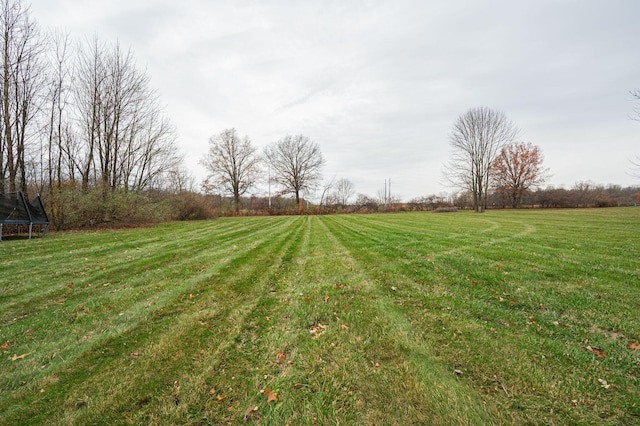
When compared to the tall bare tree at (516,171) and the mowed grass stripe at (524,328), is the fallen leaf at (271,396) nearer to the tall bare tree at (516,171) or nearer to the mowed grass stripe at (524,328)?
the mowed grass stripe at (524,328)

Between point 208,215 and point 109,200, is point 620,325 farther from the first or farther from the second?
point 208,215

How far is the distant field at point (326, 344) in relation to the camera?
190 centimetres

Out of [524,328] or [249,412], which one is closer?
[249,412]

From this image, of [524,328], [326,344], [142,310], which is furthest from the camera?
[142,310]

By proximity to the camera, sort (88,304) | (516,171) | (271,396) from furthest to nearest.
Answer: (516,171) → (88,304) → (271,396)

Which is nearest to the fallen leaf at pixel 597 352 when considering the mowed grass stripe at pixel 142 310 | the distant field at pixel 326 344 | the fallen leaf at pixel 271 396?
the distant field at pixel 326 344

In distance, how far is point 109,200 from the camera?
14.4m

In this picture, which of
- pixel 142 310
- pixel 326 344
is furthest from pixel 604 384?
pixel 142 310

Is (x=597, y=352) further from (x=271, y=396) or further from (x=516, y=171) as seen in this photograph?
(x=516, y=171)

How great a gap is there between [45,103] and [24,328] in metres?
17.6

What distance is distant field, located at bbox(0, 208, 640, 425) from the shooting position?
6.25ft

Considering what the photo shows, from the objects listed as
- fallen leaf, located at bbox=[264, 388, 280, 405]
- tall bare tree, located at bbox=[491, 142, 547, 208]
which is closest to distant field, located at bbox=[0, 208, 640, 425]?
fallen leaf, located at bbox=[264, 388, 280, 405]

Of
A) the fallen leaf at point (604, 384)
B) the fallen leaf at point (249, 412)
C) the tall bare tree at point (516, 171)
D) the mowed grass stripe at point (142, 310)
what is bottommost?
the fallen leaf at point (249, 412)

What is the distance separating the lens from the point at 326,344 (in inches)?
111
